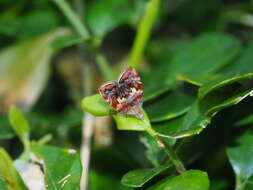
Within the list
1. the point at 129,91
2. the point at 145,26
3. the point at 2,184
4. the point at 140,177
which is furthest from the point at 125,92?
the point at 145,26

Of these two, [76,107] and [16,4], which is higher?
[16,4]

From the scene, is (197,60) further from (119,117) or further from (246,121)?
(119,117)

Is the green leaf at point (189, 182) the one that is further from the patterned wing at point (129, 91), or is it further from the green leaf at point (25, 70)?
the green leaf at point (25, 70)

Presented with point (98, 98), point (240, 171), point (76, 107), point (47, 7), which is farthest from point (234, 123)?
point (47, 7)

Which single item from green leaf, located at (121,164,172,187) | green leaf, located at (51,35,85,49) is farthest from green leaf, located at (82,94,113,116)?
green leaf, located at (51,35,85,49)

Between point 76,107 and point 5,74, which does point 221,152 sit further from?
point 5,74

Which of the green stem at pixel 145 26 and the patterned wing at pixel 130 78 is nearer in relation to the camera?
the patterned wing at pixel 130 78

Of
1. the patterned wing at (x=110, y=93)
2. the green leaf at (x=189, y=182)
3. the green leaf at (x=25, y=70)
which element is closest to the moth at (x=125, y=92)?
the patterned wing at (x=110, y=93)

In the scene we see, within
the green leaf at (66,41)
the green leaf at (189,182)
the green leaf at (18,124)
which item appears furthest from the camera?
the green leaf at (66,41)
